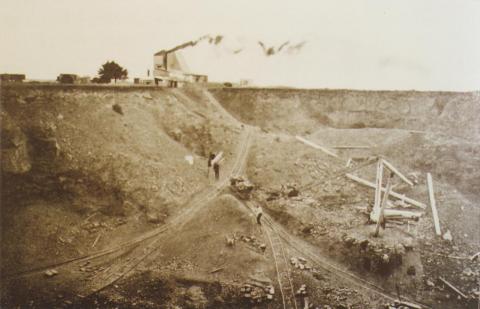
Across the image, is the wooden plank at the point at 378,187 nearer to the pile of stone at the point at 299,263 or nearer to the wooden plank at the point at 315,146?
the wooden plank at the point at 315,146

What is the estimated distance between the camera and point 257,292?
9055 millimetres

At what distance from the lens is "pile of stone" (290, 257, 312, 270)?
981 cm

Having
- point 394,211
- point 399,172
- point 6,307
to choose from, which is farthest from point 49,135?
point 399,172

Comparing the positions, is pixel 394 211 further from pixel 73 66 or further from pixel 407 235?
pixel 73 66

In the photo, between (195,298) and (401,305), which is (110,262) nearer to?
(195,298)

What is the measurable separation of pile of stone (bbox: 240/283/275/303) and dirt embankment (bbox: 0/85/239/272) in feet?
9.90

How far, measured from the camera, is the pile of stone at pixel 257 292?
8961mm

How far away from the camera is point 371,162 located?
12789mm

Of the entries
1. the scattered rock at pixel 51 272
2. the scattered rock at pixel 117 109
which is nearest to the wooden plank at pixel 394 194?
the scattered rock at pixel 117 109

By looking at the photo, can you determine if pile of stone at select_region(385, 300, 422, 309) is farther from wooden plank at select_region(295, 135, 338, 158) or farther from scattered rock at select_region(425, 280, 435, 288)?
wooden plank at select_region(295, 135, 338, 158)

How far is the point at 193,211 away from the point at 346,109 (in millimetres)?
10557

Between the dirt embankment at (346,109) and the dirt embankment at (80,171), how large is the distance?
4.86m

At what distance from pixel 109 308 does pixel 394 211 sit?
25.9 ft

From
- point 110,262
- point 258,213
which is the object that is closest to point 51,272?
point 110,262
